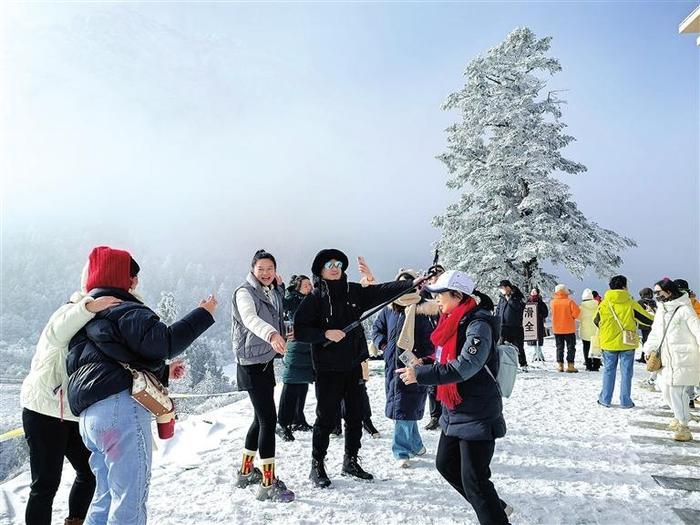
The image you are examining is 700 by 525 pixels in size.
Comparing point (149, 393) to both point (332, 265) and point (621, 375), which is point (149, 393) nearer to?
point (332, 265)

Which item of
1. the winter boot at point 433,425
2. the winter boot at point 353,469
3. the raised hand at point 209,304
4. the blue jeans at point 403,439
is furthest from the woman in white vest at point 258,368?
the winter boot at point 433,425

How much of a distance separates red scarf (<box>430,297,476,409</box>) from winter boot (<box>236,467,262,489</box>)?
2370 millimetres

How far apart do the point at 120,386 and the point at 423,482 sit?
3460 mm

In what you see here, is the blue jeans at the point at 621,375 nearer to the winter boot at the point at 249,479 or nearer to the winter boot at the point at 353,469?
the winter boot at the point at 353,469

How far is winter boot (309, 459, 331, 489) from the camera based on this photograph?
16.2 ft

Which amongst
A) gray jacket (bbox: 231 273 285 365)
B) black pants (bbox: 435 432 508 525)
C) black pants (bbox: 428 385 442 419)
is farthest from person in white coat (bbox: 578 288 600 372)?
black pants (bbox: 435 432 508 525)

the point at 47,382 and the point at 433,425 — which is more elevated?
the point at 47,382

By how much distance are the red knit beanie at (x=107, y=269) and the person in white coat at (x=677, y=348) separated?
698 cm

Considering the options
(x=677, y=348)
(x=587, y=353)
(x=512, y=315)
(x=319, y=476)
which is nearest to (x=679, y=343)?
(x=677, y=348)

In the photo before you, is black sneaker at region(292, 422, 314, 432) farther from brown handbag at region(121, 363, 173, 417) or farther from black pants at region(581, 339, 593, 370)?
black pants at region(581, 339, 593, 370)

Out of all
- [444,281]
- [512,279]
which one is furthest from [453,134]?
[444,281]

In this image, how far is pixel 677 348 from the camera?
22.1ft

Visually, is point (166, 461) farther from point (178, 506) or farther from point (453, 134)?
point (453, 134)

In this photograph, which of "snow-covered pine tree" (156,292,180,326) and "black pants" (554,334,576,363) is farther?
"snow-covered pine tree" (156,292,180,326)
